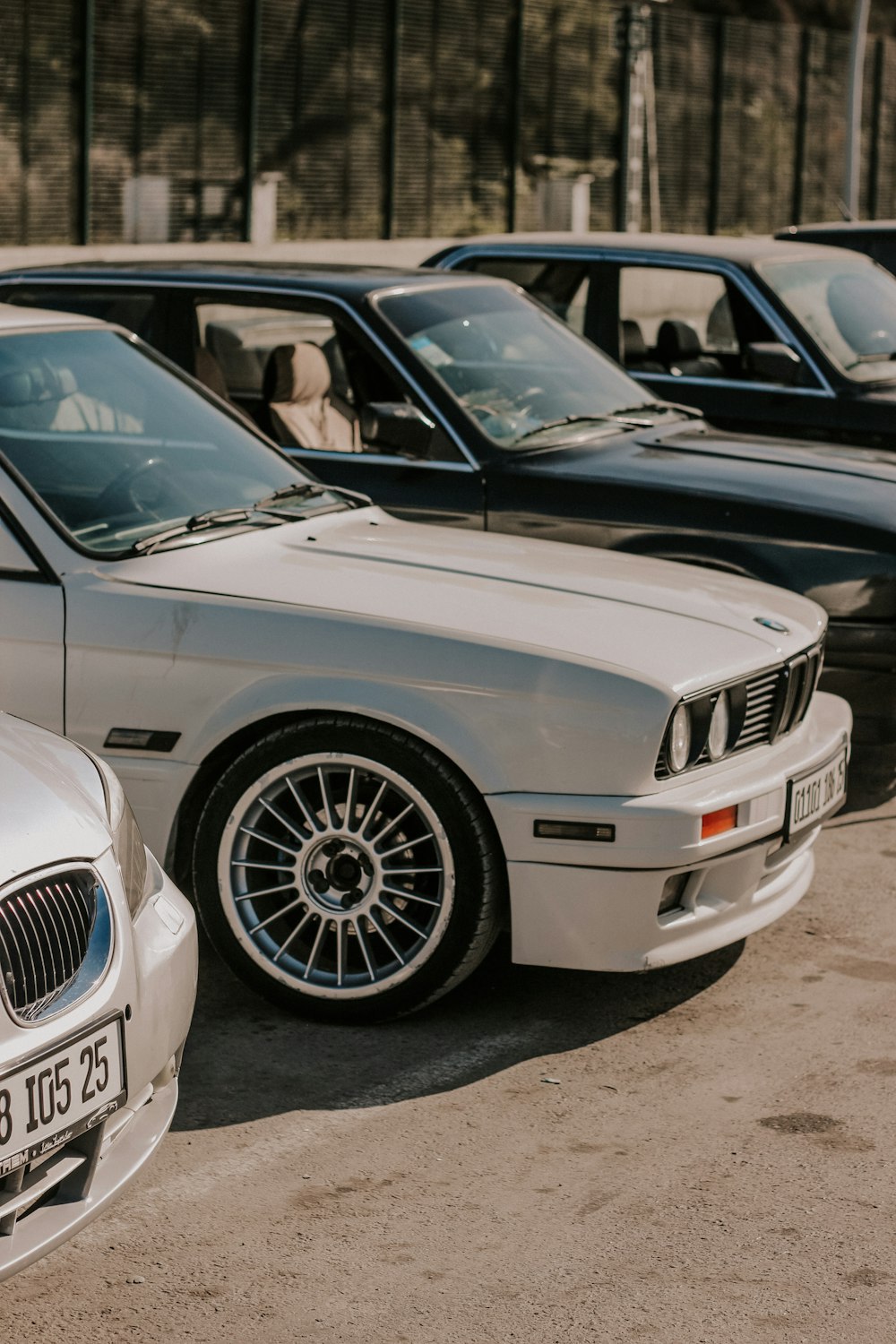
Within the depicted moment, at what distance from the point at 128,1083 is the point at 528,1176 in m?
1.02

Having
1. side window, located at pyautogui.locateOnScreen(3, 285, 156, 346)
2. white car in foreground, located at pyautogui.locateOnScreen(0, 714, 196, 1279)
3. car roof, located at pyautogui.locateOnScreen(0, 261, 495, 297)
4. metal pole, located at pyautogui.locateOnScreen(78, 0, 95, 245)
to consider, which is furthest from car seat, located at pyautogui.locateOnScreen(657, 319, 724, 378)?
metal pole, located at pyautogui.locateOnScreen(78, 0, 95, 245)

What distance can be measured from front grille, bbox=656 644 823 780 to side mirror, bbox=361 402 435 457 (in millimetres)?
2022

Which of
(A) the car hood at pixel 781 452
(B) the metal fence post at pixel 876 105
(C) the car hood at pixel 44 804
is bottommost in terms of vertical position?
(C) the car hood at pixel 44 804

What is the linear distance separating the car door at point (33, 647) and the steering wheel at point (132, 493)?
400 millimetres

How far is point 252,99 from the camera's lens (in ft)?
82.0

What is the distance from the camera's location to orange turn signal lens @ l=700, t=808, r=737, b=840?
14.8 ft

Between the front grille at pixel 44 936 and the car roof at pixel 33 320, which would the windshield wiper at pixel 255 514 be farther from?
the front grille at pixel 44 936

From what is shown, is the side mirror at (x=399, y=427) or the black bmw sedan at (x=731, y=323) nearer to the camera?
the side mirror at (x=399, y=427)

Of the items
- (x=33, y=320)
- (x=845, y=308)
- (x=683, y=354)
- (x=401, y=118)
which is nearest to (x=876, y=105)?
(x=401, y=118)

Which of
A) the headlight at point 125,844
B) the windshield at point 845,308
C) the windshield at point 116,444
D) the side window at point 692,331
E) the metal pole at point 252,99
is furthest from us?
the metal pole at point 252,99

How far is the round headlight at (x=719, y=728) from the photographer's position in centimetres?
469

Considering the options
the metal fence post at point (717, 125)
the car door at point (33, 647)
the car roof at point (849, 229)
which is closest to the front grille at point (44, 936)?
the car door at point (33, 647)

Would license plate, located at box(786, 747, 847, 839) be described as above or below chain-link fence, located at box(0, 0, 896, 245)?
below

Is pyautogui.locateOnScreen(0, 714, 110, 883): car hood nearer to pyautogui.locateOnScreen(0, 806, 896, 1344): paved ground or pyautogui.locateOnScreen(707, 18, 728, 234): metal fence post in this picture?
pyautogui.locateOnScreen(0, 806, 896, 1344): paved ground
